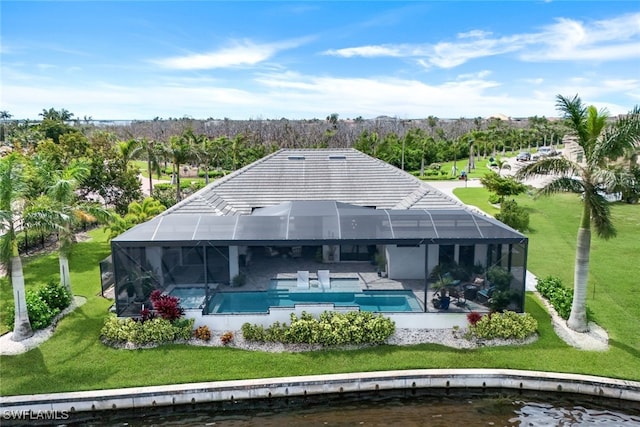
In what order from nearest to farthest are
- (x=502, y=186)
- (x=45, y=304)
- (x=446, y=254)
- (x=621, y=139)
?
(x=621, y=139) < (x=45, y=304) < (x=446, y=254) < (x=502, y=186)

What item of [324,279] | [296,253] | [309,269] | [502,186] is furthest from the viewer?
[502,186]

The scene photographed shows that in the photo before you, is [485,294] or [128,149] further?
[128,149]

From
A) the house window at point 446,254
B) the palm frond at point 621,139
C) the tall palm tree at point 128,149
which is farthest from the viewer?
the tall palm tree at point 128,149

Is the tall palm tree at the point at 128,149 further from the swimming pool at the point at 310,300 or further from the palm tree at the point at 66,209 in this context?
the swimming pool at the point at 310,300

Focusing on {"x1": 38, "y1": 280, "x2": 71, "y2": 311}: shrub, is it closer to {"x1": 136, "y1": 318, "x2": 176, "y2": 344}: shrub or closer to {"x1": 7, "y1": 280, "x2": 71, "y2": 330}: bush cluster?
{"x1": 7, "y1": 280, "x2": 71, "y2": 330}: bush cluster

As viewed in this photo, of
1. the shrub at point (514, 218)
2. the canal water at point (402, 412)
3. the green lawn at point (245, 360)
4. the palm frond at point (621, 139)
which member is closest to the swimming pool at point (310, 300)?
the green lawn at point (245, 360)

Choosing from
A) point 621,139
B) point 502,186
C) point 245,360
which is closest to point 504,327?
point 621,139

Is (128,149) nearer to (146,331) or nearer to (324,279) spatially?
(324,279)

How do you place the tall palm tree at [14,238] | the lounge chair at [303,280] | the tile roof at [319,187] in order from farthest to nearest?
the tile roof at [319,187], the lounge chair at [303,280], the tall palm tree at [14,238]
